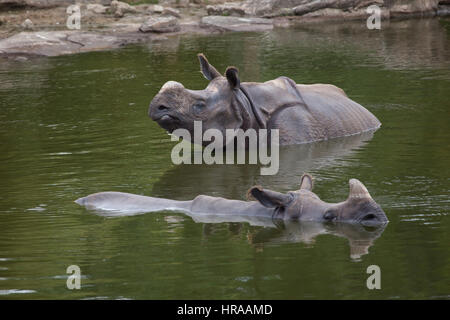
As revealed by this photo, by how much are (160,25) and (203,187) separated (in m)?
17.6

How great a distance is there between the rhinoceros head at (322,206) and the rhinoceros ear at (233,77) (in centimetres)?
333

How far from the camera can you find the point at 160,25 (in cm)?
2805

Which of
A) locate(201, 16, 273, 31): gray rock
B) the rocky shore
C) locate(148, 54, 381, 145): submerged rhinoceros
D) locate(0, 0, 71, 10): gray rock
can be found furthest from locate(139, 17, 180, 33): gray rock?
locate(148, 54, 381, 145): submerged rhinoceros

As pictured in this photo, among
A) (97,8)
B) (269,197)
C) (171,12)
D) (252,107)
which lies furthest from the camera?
(97,8)

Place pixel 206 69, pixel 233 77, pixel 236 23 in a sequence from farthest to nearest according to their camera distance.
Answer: pixel 236 23
pixel 206 69
pixel 233 77

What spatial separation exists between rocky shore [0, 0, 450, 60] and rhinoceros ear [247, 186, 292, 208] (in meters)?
17.0

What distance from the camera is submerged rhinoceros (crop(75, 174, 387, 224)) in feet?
28.1

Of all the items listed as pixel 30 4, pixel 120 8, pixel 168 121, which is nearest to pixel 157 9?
pixel 120 8

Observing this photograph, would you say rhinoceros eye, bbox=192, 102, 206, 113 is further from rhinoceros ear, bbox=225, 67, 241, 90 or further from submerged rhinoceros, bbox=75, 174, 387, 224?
submerged rhinoceros, bbox=75, 174, 387, 224

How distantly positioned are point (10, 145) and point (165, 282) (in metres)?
6.91

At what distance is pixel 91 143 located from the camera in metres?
13.6

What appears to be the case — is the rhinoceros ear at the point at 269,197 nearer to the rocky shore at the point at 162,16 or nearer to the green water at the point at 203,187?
the green water at the point at 203,187

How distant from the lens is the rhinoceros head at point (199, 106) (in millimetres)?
11984

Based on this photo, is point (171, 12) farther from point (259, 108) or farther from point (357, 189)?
point (357, 189)
